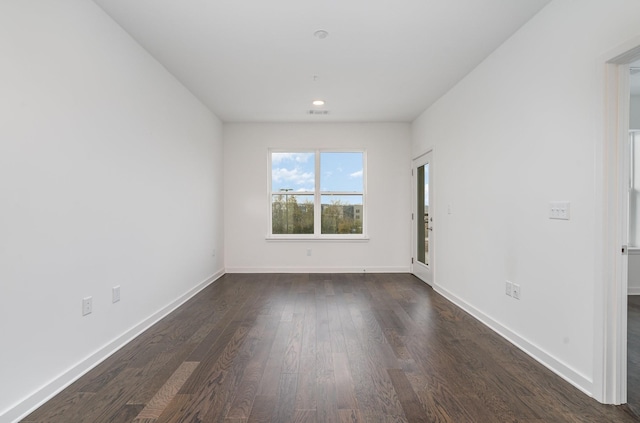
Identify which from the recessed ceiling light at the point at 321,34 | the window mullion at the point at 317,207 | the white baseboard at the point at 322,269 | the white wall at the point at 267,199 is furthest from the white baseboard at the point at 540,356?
the recessed ceiling light at the point at 321,34

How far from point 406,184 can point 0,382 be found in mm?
5295

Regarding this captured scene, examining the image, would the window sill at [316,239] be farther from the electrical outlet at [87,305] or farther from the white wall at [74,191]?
the electrical outlet at [87,305]

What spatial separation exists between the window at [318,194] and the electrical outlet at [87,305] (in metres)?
3.58

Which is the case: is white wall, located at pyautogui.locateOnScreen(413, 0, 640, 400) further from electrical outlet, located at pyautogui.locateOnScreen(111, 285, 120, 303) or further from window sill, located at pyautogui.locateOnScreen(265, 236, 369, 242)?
electrical outlet, located at pyautogui.locateOnScreen(111, 285, 120, 303)

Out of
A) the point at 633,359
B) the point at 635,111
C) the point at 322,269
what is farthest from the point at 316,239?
the point at 635,111

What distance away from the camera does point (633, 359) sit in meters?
2.42

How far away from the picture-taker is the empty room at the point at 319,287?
186cm

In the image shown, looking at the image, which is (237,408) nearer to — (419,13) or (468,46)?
(419,13)

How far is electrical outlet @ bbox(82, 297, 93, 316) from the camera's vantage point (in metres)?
2.27

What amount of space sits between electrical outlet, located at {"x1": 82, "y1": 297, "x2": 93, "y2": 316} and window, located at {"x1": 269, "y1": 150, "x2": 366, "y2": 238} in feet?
11.8

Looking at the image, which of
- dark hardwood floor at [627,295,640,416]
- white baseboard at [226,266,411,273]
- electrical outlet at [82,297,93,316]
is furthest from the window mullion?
dark hardwood floor at [627,295,640,416]

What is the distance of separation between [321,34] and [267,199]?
332 centimetres

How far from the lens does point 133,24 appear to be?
268 cm

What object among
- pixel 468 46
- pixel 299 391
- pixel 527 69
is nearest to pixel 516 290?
pixel 527 69
